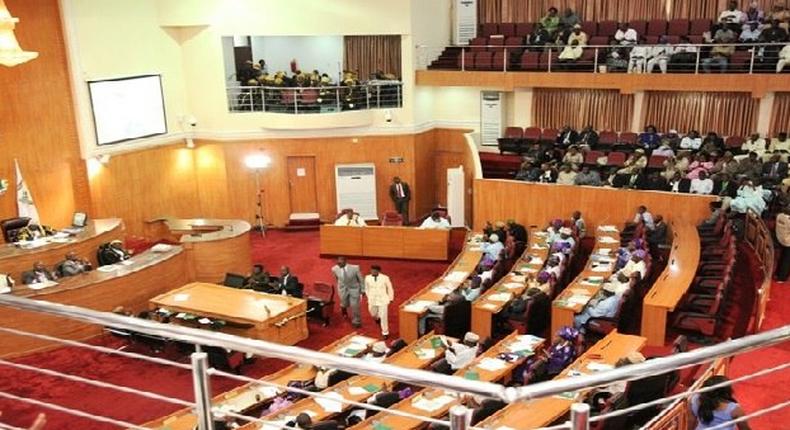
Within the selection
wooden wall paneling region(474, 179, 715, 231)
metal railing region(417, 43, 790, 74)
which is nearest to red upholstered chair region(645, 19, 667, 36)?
metal railing region(417, 43, 790, 74)

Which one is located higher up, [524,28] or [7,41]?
[524,28]

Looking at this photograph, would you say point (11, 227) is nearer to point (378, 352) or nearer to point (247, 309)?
point (247, 309)

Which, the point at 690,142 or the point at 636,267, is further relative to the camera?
the point at 690,142

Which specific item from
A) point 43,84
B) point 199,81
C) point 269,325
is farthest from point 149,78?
point 269,325

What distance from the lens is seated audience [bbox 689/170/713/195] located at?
610 inches

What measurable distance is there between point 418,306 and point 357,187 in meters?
9.00

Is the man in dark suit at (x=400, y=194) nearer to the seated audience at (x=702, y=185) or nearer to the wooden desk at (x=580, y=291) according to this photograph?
the wooden desk at (x=580, y=291)

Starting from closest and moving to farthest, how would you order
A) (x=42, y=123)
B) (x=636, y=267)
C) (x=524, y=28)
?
(x=636, y=267)
(x=42, y=123)
(x=524, y=28)

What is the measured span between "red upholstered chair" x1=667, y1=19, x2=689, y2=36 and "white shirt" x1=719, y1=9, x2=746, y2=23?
115 centimetres

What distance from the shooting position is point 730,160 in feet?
52.9

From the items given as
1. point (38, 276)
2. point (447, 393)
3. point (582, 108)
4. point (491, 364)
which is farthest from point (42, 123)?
point (582, 108)

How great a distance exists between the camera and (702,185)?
51.0 feet

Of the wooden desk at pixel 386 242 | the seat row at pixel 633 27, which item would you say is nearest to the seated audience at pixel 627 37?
the seat row at pixel 633 27

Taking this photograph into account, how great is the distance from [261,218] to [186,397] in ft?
33.1
